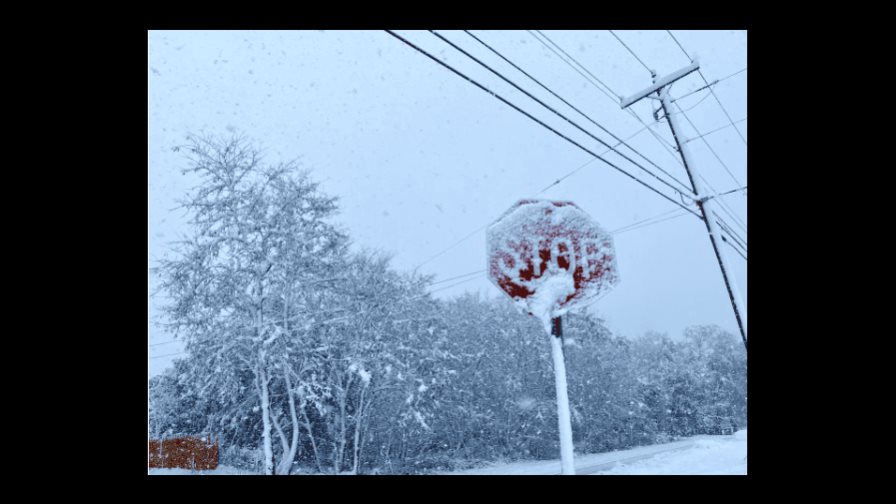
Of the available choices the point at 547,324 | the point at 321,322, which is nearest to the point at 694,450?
the point at 321,322

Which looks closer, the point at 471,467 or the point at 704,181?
the point at 704,181

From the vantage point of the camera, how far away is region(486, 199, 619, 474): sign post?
3.45 m

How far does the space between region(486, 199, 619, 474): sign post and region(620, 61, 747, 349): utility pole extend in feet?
15.6

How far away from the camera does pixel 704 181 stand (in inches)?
313

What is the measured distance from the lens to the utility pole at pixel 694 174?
24.8 feet

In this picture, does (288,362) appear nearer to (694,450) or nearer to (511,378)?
(511,378)

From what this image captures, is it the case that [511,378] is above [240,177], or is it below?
below

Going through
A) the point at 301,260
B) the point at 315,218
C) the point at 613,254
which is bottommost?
the point at 613,254

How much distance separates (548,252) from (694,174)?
5.43 meters

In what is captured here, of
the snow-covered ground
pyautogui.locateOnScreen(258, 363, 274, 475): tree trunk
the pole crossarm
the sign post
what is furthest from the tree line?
the sign post

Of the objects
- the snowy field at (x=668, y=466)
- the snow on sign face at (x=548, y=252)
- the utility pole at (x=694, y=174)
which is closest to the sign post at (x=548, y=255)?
the snow on sign face at (x=548, y=252)

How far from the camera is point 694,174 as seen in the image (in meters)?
7.91

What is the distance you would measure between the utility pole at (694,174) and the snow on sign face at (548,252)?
4.74 metres
